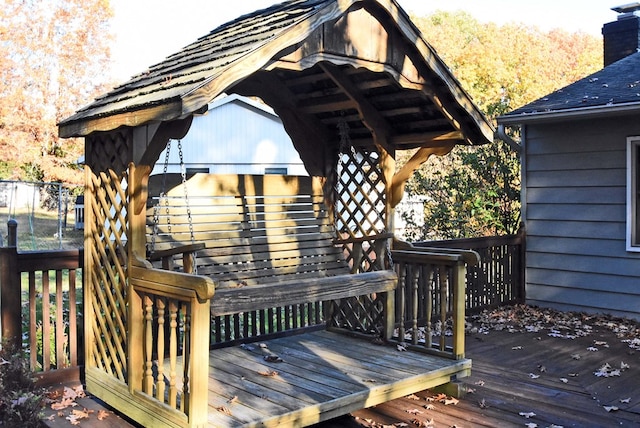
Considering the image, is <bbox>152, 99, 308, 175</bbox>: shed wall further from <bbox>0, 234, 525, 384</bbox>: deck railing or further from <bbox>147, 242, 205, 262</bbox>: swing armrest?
<bbox>147, 242, 205, 262</bbox>: swing armrest

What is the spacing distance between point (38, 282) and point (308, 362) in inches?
328

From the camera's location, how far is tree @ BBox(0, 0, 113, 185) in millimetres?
22234

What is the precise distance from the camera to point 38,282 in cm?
1177

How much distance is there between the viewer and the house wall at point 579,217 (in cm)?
826

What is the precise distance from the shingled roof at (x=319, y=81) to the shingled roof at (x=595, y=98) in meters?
3.17

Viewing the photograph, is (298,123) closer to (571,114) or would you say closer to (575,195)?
(571,114)

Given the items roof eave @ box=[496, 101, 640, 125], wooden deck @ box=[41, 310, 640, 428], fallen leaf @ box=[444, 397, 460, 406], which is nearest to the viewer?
wooden deck @ box=[41, 310, 640, 428]

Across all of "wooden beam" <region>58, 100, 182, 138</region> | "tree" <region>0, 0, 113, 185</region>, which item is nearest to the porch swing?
"wooden beam" <region>58, 100, 182, 138</region>

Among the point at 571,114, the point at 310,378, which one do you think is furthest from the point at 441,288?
the point at 571,114

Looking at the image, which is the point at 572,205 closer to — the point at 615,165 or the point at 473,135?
the point at 615,165

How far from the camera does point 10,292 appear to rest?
477cm

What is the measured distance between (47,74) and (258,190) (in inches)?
812

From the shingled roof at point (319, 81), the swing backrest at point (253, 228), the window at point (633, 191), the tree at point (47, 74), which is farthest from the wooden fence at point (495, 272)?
the tree at point (47, 74)

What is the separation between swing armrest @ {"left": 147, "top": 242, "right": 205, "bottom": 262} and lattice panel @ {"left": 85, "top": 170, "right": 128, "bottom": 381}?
0.24m
